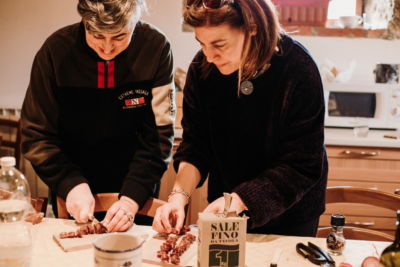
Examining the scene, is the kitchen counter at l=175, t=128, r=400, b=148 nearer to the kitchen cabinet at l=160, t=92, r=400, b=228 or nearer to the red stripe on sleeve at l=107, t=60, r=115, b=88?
the kitchen cabinet at l=160, t=92, r=400, b=228

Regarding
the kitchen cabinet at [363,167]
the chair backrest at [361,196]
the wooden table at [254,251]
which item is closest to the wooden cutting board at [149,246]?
the wooden table at [254,251]

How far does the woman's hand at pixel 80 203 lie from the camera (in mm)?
1367

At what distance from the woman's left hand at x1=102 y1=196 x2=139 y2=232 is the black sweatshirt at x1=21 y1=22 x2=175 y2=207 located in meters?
0.07

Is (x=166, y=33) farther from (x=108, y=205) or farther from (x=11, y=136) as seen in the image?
(x=108, y=205)

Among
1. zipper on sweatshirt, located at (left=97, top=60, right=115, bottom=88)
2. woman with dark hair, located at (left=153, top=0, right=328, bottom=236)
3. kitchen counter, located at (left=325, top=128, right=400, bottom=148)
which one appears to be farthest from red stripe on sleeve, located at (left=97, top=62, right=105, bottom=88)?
kitchen counter, located at (left=325, top=128, right=400, bottom=148)

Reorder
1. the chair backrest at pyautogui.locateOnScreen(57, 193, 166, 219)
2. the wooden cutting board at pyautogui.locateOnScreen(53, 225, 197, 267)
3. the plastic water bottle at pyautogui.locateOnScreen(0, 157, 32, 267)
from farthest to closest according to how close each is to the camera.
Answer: the chair backrest at pyautogui.locateOnScreen(57, 193, 166, 219) → the wooden cutting board at pyautogui.locateOnScreen(53, 225, 197, 267) → the plastic water bottle at pyautogui.locateOnScreen(0, 157, 32, 267)

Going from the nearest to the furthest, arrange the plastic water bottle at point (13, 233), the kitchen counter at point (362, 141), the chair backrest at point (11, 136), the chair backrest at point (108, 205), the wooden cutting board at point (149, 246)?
1. the plastic water bottle at point (13, 233)
2. the wooden cutting board at point (149, 246)
3. the chair backrest at point (108, 205)
4. the kitchen counter at point (362, 141)
5. the chair backrest at point (11, 136)

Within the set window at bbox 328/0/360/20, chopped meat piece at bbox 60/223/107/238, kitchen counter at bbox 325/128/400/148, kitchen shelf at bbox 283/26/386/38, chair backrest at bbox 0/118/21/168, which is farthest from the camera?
window at bbox 328/0/360/20

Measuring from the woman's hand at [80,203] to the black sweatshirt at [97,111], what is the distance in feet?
0.11

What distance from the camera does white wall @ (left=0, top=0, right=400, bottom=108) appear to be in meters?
3.61

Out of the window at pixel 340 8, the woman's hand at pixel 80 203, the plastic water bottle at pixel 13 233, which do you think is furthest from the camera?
the window at pixel 340 8

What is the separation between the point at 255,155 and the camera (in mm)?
1348

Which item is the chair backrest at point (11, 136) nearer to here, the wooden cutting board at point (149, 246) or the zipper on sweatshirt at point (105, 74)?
the zipper on sweatshirt at point (105, 74)

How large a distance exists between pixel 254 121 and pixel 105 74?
57 centimetres
